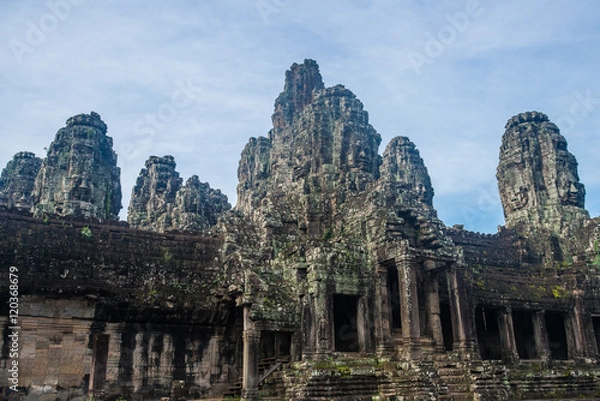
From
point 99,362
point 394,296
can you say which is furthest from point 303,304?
point 99,362

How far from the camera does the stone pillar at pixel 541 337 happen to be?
81.6 ft

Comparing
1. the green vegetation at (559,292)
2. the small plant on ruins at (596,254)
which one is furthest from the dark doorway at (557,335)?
the small plant on ruins at (596,254)

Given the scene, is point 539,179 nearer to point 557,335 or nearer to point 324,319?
point 557,335

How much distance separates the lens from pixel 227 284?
19.6 metres

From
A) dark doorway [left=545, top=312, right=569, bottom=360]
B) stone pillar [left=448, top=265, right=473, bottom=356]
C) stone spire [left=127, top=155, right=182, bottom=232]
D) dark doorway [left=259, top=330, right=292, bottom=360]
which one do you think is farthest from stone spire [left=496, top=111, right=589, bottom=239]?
stone spire [left=127, top=155, right=182, bottom=232]

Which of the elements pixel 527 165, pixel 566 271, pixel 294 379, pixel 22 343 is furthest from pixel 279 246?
pixel 527 165

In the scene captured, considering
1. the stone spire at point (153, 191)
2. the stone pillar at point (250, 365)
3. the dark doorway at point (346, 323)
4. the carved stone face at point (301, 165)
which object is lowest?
the stone pillar at point (250, 365)

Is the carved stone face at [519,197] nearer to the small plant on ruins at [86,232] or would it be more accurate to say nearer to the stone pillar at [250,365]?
the stone pillar at [250,365]

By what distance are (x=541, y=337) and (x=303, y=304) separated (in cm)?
1271

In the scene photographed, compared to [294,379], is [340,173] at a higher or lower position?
higher

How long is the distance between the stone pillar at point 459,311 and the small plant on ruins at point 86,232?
1303 centimetres

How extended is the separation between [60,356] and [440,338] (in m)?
12.8

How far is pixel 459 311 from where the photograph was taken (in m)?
20.8

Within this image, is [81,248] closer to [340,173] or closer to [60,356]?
[60,356]
